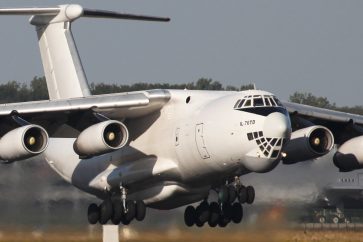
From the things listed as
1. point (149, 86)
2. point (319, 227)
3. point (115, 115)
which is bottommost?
point (319, 227)

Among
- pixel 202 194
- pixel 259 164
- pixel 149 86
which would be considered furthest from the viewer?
pixel 149 86

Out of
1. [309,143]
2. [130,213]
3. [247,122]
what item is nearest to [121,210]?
[130,213]

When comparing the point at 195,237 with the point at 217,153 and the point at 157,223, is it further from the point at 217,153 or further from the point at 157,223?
the point at 217,153

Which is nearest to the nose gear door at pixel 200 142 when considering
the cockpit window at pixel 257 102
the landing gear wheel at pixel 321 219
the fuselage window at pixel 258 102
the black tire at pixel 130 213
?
the cockpit window at pixel 257 102

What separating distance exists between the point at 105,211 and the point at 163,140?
1725 mm

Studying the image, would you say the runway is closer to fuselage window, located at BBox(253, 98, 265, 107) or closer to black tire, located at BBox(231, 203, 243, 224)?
black tire, located at BBox(231, 203, 243, 224)

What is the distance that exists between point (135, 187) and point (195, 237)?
2.03 m

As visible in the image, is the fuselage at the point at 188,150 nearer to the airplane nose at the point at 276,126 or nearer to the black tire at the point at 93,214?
the airplane nose at the point at 276,126

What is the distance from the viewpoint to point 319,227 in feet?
100

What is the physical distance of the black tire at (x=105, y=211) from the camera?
26.9m

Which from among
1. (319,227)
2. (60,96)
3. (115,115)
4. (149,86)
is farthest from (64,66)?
(149,86)

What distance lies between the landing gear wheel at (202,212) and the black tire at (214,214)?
0.07 meters

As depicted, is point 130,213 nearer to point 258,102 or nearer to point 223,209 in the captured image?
point 223,209

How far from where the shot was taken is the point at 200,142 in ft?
84.8
